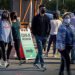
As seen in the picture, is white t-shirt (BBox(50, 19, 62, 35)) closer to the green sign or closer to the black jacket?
the green sign

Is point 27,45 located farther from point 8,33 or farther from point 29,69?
point 29,69

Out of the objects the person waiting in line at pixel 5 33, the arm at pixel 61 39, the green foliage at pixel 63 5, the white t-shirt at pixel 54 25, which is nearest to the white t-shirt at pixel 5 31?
the person waiting in line at pixel 5 33

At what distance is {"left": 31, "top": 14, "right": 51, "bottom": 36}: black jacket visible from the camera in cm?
1227

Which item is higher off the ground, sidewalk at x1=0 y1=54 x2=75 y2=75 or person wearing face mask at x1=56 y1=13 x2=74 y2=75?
person wearing face mask at x1=56 y1=13 x2=74 y2=75

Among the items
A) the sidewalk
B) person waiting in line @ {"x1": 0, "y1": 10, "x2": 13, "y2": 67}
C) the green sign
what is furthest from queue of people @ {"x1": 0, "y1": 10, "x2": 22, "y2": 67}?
the green sign

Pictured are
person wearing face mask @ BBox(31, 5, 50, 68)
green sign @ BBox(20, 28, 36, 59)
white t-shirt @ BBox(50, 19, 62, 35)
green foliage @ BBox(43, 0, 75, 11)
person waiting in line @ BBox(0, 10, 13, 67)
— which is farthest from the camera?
green foliage @ BBox(43, 0, 75, 11)

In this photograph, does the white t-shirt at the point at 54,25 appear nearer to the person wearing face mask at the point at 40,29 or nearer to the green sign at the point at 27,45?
the green sign at the point at 27,45

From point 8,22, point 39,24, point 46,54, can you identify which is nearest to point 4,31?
point 8,22

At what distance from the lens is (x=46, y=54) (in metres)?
15.2

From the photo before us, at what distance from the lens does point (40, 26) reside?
12.4 metres

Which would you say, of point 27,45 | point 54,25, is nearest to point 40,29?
point 27,45

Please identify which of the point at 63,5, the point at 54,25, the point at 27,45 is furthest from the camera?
the point at 63,5

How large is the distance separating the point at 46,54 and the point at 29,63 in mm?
1864

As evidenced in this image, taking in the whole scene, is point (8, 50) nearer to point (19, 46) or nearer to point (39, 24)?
point (19, 46)
